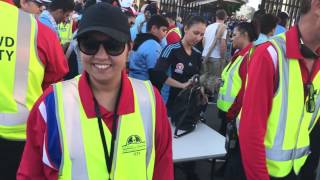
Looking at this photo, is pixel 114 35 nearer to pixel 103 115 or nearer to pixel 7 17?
pixel 103 115

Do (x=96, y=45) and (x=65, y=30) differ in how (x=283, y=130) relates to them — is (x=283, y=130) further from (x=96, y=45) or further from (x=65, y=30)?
(x=65, y=30)

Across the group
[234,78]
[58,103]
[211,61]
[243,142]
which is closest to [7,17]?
[58,103]

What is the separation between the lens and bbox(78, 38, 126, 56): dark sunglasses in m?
1.40

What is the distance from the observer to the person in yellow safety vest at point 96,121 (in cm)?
138

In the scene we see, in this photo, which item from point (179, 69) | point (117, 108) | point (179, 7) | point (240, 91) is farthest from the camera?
point (179, 7)

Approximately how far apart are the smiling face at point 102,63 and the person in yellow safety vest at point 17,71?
91 centimetres

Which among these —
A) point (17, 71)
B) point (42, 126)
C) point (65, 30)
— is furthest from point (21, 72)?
point (65, 30)

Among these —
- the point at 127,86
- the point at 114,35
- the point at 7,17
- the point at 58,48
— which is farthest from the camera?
the point at 58,48

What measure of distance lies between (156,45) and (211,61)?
9.21 feet

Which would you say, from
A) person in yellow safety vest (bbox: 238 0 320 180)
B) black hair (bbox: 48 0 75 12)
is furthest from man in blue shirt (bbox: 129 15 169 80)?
person in yellow safety vest (bbox: 238 0 320 180)

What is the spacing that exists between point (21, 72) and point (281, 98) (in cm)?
149

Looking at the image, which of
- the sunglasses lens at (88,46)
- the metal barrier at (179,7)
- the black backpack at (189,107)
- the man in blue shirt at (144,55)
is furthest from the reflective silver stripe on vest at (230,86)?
the metal barrier at (179,7)

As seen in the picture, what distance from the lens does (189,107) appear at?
133 inches

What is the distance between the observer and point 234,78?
3.66m
